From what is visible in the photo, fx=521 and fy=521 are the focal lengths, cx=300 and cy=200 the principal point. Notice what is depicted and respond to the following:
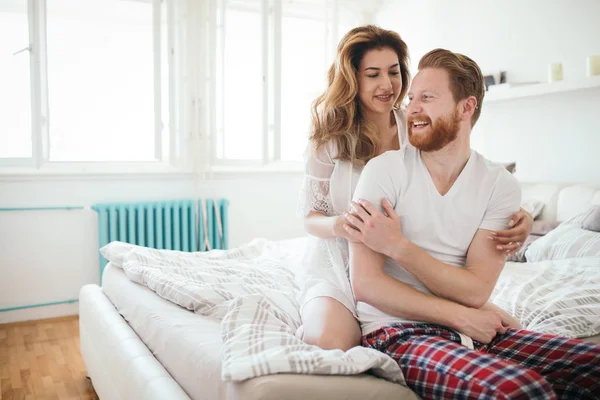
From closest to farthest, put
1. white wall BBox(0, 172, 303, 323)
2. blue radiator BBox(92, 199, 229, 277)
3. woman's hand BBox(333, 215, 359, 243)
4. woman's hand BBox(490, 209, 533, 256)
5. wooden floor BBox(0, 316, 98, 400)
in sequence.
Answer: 1. woman's hand BBox(490, 209, 533, 256)
2. woman's hand BBox(333, 215, 359, 243)
3. wooden floor BBox(0, 316, 98, 400)
4. white wall BBox(0, 172, 303, 323)
5. blue radiator BBox(92, 199, 229, 277)

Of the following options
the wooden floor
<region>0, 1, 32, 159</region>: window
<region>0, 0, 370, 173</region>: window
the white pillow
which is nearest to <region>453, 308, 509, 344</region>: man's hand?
the white pillow

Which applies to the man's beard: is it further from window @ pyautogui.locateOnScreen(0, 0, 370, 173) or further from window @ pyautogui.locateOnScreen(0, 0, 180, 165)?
window @ pyautogui.locateOnScreen(0, 0, 180, 165)

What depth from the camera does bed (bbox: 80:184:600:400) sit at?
3.35 ft

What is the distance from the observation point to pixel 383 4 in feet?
15.0

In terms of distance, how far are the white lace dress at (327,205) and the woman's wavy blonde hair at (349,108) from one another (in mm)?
36

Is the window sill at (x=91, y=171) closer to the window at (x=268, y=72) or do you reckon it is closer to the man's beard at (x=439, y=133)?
the window at (x=268, y=72)

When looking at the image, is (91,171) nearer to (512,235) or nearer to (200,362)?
(200,362)

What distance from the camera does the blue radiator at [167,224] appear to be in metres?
3.46

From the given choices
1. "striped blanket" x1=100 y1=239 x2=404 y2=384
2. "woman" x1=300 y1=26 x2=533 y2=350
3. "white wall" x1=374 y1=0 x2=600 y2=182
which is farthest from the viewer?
"white wall" x1=374 y1=0 x2=600 y2=182

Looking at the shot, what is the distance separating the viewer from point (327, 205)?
1.72m

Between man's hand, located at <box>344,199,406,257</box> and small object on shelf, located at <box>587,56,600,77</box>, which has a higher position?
small object on shelf, located at <box>587,56,600,77</box>

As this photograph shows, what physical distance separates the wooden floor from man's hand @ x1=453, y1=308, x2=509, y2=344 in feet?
5.46

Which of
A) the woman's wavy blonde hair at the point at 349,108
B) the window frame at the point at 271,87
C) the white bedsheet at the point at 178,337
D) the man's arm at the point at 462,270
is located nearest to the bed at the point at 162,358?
the white bedsheet at the point at 178,337

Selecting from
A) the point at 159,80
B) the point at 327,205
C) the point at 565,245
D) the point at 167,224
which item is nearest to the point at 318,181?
the point at 327,205
